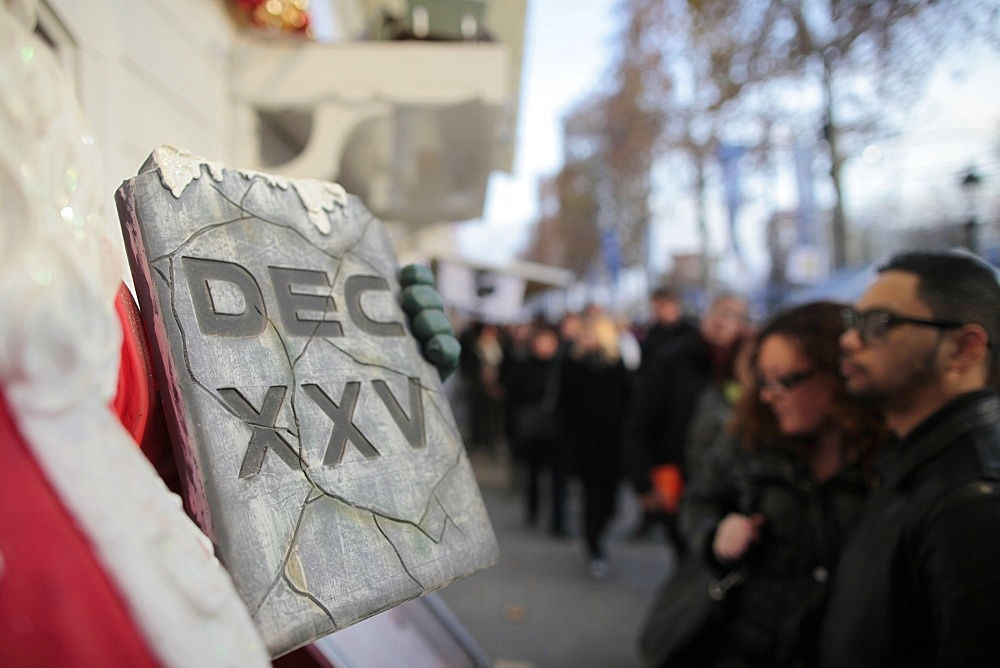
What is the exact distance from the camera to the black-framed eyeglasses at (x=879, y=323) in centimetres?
147

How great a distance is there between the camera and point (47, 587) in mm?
480

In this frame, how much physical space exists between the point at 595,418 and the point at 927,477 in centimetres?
396

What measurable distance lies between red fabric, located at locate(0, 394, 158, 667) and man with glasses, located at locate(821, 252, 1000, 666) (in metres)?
1.32

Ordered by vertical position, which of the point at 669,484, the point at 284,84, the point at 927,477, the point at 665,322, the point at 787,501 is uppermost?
the point at 284,84

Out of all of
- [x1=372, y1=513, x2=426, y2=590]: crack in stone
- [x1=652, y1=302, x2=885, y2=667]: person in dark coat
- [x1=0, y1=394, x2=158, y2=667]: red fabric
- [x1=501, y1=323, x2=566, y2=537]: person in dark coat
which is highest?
[x1=0, y1=394, x2=158, y2=667]: red fabric

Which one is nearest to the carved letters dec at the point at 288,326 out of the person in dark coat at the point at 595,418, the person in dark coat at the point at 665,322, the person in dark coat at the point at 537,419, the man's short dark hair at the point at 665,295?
the person in dark coat at the point at 665,322

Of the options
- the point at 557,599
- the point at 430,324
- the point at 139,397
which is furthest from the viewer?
the point at 557,599

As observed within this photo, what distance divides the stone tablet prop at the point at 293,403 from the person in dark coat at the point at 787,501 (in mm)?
1242

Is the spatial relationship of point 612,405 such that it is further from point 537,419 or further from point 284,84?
point 284,84

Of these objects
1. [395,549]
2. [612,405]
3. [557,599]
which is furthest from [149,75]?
[612,405]

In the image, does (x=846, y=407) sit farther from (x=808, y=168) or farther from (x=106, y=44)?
(x=808, y=168)

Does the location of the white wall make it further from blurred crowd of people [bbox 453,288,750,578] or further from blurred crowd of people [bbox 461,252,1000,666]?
blurred crowd of people [bbox 453,288,750,578]

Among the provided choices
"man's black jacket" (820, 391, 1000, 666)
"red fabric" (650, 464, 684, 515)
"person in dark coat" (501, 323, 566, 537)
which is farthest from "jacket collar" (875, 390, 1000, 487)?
"person in dark coat" (501, 323, 566, 537)

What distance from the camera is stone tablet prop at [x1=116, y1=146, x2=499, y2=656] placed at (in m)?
0.73
